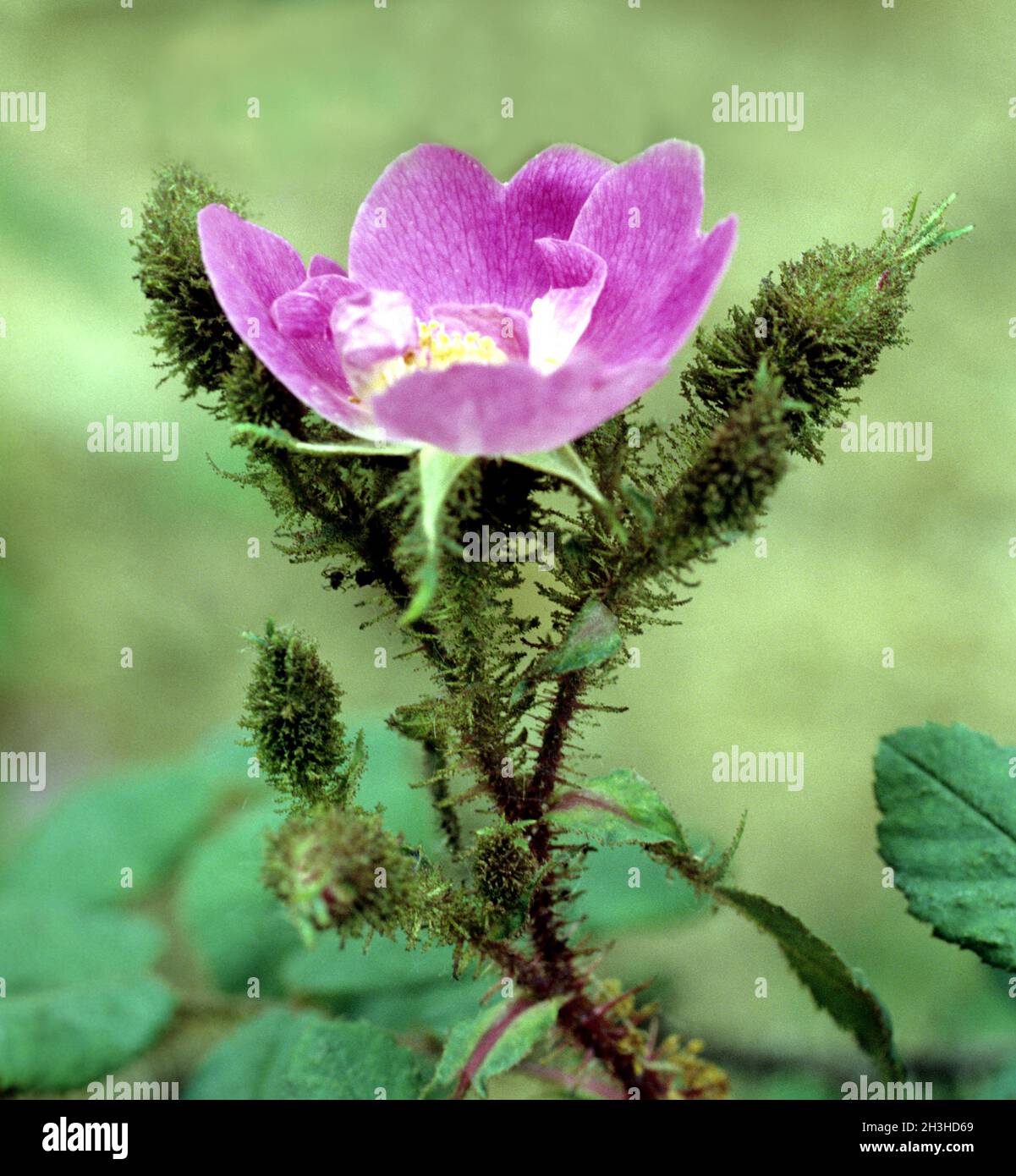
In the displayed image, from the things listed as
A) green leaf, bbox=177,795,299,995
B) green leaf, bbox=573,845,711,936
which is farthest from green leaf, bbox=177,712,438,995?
green leaf, bbox=573,845,711,936

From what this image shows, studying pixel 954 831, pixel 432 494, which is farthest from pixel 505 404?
pixel 954 831

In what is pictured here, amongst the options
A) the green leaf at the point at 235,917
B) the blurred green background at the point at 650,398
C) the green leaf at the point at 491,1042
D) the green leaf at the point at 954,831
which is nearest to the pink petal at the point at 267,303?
the green leaf at the point at 491,1042

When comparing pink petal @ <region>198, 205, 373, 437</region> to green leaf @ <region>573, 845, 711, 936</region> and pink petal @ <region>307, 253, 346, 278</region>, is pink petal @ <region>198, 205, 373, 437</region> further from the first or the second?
green leaf @ <region>573, 845, 711, 936</region>
